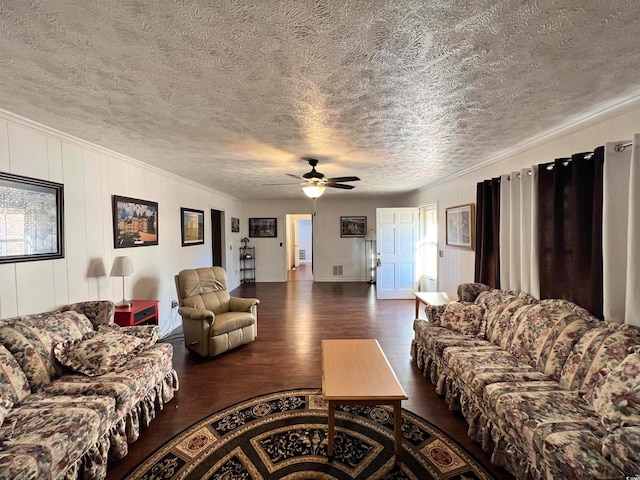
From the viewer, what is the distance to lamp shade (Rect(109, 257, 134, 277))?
311 cm

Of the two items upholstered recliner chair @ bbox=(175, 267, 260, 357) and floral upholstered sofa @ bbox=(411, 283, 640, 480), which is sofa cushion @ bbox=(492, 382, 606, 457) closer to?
floral upholstered sofa @ bbox=(411, 283, 640, 480)

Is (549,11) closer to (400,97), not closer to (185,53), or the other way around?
(400,97)

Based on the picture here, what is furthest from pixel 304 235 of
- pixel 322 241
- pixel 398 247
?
pixel 398 247

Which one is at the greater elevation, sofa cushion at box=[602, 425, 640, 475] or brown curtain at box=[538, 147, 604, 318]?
brown curtain at box=[538, 147, 604, 318]

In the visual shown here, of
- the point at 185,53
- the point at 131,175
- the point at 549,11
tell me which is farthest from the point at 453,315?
the point at 131,175

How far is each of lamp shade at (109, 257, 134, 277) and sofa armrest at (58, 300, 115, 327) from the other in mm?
507

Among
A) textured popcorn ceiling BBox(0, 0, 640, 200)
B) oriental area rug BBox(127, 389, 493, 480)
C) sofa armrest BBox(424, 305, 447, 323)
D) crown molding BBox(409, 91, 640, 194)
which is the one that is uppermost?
textured popcorn ceiling BBox(0, 0, 640, 200)

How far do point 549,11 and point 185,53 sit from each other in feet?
5.38

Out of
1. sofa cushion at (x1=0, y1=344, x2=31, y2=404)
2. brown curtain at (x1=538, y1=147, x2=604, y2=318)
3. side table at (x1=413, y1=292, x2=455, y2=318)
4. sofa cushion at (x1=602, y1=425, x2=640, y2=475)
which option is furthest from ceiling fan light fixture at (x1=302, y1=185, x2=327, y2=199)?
sofa cushion at (x1=602, y1=425, x2=640, y2=475)

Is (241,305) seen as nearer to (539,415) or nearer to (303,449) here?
(303,449)

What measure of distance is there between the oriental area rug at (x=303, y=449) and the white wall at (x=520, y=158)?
2.59m

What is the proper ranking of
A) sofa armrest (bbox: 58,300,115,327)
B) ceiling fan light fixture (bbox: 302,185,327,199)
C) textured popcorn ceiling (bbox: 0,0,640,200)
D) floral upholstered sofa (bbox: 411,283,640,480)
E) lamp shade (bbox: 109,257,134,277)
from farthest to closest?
1. ceiling fan light fixture (bbox: 302,185,327,199)
2. lamp shade (bbox: 109,257,134,277)
3. sofa armrest (bbox: 58,300,115,327)
4. floral upholstered sofa (bbox: 411,283,640,480)
5. textured popcorn ceiling (bbox: 0,0,640,200)

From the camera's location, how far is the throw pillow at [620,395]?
142 cm

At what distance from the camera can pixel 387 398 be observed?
186cm
